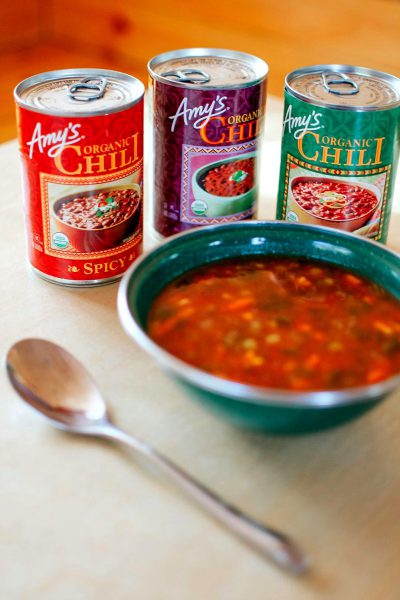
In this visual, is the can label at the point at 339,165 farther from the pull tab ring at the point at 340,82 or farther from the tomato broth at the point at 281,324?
the tomato broth at the point at 281,324

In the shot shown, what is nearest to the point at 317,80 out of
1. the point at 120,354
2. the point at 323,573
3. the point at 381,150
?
the point at 381,150

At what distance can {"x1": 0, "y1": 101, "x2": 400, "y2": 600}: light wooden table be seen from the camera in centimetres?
70

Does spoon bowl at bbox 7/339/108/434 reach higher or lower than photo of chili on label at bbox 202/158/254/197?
lower

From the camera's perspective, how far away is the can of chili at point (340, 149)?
42.5 inches

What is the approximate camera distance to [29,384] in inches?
35.1

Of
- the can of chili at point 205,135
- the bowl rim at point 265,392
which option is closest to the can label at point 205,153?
the can of chili at point 205,135

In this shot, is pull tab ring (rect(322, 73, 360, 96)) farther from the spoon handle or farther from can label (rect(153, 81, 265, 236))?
the spoon handle

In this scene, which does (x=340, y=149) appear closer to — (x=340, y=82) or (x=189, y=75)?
(x=340, y=82)

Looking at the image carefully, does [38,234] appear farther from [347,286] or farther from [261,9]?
[261,9]

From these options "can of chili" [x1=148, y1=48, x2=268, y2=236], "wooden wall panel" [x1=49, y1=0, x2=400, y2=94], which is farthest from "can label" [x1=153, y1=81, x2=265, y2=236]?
"wooden wall panel" [x1=49, y1=0, x2=400, y2=94]

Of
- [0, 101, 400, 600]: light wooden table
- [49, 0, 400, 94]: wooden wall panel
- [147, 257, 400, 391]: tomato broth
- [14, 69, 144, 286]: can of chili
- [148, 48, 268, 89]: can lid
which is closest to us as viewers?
[0, 101, 400, 600]: light wooden table

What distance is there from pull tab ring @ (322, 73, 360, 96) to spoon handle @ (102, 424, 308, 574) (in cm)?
61

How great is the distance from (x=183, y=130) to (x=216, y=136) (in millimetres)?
48

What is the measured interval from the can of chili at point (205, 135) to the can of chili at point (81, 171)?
0.07 m
